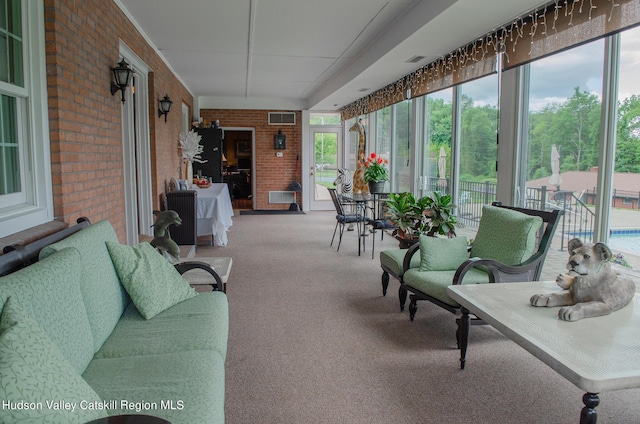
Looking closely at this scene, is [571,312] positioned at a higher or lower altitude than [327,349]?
higher

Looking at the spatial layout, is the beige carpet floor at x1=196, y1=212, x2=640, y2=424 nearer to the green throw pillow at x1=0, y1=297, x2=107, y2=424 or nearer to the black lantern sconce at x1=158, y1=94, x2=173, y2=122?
the green throw pillow at x1=0, y1=297, x2=107, y2=424

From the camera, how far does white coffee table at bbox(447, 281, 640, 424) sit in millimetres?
1625

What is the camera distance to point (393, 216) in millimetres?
4559

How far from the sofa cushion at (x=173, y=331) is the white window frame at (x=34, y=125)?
876mm

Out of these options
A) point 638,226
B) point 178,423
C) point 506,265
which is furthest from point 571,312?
point 178,423

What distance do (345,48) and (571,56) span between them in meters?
2.74

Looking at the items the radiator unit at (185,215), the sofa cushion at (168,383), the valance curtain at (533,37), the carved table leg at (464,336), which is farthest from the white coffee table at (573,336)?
the radiator unit at (185,215)

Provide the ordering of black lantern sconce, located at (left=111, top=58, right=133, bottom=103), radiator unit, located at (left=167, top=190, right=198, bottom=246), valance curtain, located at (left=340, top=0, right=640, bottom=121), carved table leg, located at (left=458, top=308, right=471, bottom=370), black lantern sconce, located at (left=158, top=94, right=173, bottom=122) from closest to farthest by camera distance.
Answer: carved table leg, located at (left=458, top=308, right=471, bottom=370), valance curtain, located at (left=340, top=0, right=640, bottom=121), black lantern sconce, located at (left=111, top=58, right=133, bottom=103), radiator unit, located at (left=167, top=190, right=198, bottom=246), black lantern sconce, located at (left=158, top=94, right=173, bottom=122)

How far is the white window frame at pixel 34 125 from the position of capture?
2.57 metres

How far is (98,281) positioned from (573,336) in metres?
2.07

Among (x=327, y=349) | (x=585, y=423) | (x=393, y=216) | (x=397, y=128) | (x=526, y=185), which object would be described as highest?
(x=397, y=128)

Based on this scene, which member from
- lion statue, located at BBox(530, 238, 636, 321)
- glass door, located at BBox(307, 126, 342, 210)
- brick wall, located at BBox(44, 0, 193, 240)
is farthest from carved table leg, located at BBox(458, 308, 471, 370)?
glass door, located at BBox(307, 126, 342, 210)

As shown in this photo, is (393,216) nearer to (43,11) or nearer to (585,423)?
(585,423)

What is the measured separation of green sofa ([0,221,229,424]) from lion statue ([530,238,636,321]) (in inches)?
64.1
